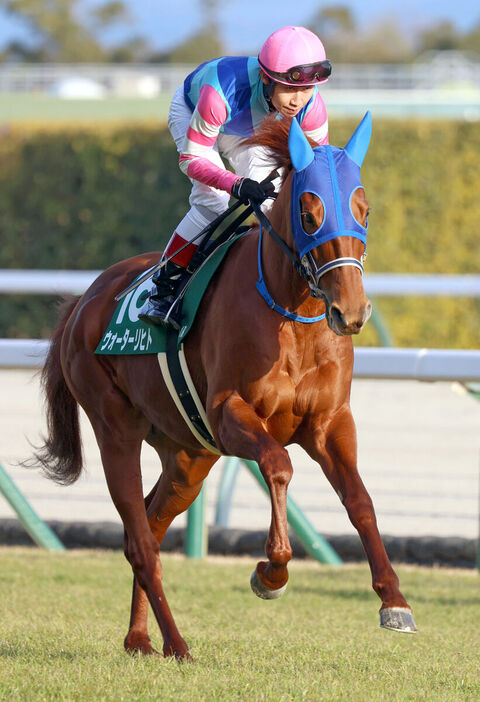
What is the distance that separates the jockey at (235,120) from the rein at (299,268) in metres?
0.12

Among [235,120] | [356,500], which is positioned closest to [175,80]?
[235,120]

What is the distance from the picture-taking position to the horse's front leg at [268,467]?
3307 millimetres

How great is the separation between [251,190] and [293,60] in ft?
1.47

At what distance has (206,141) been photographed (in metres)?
3.86

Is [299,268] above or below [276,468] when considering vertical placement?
above

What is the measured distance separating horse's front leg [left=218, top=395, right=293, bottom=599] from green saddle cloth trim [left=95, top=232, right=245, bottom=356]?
A: 1.56 ft

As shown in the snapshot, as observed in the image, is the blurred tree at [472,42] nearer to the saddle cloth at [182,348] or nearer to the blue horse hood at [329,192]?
the saddle cloth at [182,348]

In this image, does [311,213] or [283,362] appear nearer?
[311,213]

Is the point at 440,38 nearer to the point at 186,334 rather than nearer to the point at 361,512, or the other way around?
the point at 186,334

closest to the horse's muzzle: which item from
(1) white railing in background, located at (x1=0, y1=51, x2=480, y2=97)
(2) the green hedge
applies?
(2) the green hedge

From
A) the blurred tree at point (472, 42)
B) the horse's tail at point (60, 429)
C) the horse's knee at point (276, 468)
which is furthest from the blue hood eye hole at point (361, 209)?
the blurred tree at point (472, 42)

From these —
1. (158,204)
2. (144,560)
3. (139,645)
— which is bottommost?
(158,204)

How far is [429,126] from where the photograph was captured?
14.5 meters

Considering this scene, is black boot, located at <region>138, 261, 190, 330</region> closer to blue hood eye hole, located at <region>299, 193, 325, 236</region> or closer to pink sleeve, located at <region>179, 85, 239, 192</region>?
pink sleeve, located at <region>179, 85, 239, 192</region>
